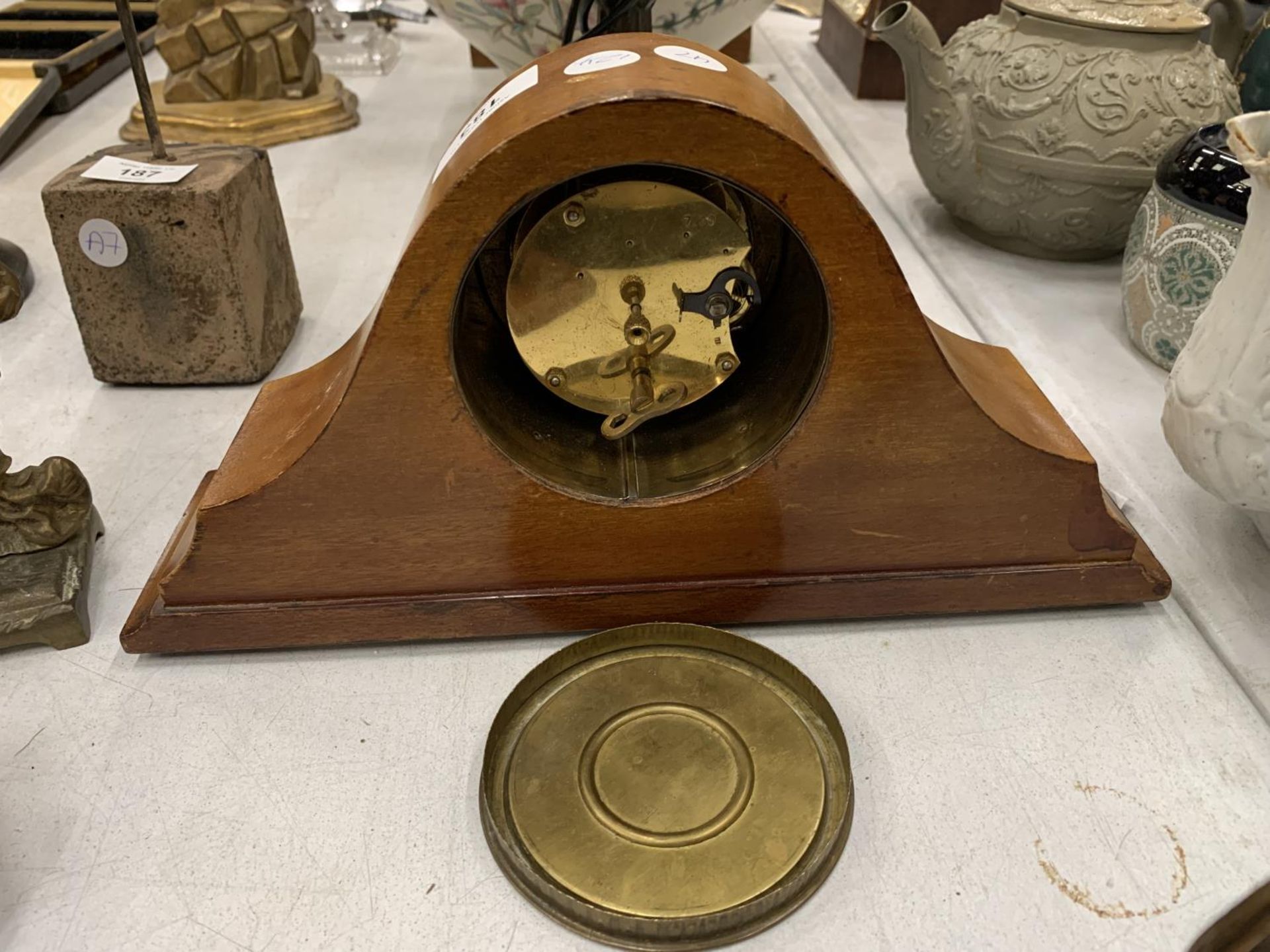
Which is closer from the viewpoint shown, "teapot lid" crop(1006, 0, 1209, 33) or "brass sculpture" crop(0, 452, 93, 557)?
"brass sculpture" crop(0, 452, 93, 557)

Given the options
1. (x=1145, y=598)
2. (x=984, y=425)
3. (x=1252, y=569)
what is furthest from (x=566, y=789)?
(x=1252, y=569)

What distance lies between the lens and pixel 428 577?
73 centimetres

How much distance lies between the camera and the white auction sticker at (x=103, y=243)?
37.7 inches

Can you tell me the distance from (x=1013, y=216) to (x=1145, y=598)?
68 centimetres

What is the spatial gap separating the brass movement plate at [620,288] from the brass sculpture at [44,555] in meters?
0.38

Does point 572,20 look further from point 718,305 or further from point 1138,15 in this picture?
point 1138,15

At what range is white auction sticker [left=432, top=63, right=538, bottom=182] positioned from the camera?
66 centimetres

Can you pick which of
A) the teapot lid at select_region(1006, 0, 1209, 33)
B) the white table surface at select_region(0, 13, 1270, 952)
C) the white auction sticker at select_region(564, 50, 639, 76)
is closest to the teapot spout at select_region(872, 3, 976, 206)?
the teapot lid at select_region(1006, 0, 1209, 33)

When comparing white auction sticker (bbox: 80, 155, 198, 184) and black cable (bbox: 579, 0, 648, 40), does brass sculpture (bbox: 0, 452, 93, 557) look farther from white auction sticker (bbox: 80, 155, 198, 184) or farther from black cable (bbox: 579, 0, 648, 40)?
black cable (bbox: 579, 0, 648, 40)

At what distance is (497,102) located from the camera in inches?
27.1

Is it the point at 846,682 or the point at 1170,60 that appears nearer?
the point at 846,682

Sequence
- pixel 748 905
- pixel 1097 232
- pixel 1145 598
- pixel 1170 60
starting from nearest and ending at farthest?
pixel 748 905 → pixel 1145 598 → pixel 1170 60 → pixel 1097 232

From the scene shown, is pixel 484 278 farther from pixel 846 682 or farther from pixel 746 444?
pixel 846 682

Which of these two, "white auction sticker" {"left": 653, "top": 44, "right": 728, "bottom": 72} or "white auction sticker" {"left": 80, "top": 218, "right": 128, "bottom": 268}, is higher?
"white auction sticker" {"left": 653, "top": 44, "right": 728, "bottom": 72}
